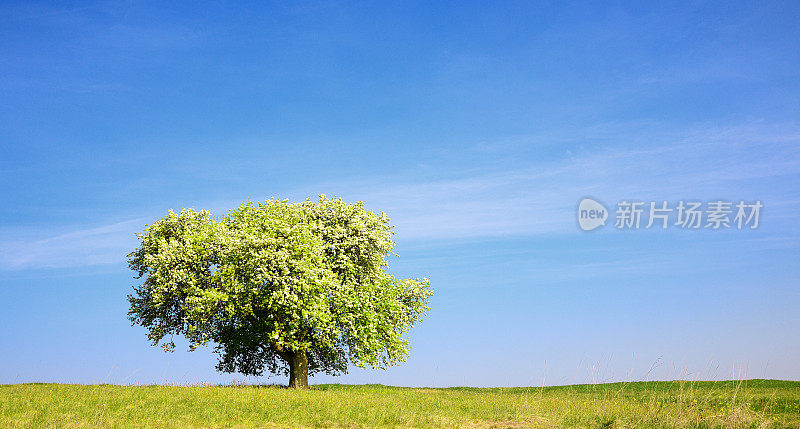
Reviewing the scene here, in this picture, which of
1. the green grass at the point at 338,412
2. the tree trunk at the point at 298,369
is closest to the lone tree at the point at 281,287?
the tree trunk at the point at 298,369

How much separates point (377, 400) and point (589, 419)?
9795mm

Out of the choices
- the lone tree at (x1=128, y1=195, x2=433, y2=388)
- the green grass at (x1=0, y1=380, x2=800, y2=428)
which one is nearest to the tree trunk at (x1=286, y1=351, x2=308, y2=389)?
the lone tree at (x1=128, y1=195, x2=433, y2=388)

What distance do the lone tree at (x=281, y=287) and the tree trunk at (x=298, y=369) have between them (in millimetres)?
60

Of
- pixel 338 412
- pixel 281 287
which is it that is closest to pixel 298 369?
pixel 281 287

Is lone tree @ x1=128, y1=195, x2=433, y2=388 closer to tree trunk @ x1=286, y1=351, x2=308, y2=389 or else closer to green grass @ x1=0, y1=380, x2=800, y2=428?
tree trunk @ x1=286, y1=351, x2=308, y2=389

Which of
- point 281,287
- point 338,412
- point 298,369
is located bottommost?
point 338,412

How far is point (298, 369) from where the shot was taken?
3503cm

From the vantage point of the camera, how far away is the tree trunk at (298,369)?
34844 mm

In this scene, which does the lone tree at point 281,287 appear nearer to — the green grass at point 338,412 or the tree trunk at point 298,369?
the tree trunk at point 298,369

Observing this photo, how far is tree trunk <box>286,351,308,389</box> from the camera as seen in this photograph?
1372 inches

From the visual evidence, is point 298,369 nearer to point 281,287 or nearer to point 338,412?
point 281,287

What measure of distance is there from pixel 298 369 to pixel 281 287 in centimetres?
657

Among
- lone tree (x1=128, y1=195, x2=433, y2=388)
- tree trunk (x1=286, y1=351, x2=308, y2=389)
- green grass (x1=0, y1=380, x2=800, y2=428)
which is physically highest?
lone tree (x1=128, y1=195, x2=433, y2=388)

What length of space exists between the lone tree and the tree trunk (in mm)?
60
